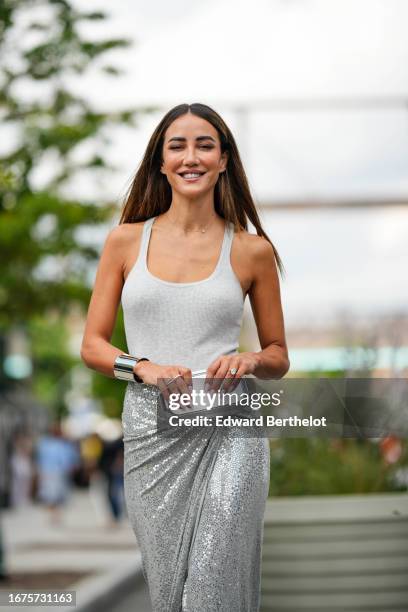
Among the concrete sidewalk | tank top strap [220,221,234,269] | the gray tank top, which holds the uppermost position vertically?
tank top strap [220,221,234,269]

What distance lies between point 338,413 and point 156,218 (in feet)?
2.53

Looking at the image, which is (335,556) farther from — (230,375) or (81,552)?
(81,552)

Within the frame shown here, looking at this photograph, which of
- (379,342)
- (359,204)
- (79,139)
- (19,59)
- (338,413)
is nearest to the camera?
(338,413)

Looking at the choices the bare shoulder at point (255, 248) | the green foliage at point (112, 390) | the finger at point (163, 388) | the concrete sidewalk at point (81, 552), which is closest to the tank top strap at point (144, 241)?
the bare shoulder at point (255, 248)

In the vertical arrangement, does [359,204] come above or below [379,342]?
above

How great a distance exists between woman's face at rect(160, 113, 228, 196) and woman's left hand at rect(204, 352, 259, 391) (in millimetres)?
526

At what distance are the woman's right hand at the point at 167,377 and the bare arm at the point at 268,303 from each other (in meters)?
0.37

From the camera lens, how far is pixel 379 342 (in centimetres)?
678

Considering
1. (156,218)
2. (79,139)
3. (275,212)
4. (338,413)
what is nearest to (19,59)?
(79,139)

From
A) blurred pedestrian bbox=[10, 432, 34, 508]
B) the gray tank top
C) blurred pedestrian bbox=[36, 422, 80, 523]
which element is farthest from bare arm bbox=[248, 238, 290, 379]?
blurred pedestrian bbox=[10, 432, 34, 508]

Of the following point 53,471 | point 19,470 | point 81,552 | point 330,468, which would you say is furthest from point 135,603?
point 19,470

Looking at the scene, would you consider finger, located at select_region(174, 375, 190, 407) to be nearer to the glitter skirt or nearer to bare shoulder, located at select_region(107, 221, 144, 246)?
the glitter skirt

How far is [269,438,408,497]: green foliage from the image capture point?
6395mm

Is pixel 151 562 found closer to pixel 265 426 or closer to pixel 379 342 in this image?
pixel 265 426
